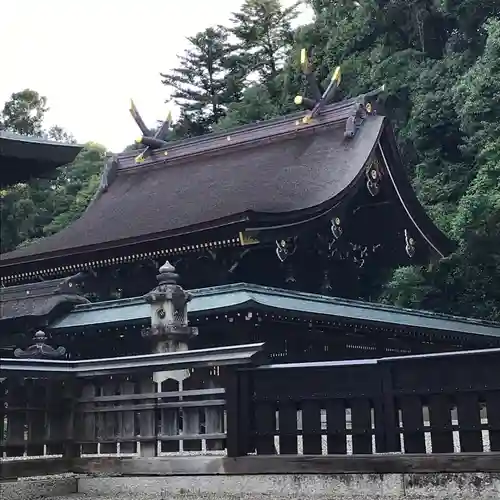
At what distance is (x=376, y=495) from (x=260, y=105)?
27.6 meters

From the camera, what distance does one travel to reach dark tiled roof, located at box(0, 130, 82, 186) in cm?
525

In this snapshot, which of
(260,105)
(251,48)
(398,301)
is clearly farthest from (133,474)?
(251,48)

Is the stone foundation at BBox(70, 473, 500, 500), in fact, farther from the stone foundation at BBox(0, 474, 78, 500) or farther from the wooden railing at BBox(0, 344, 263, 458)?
the wooden railing at BBox(0, 344, 263, 458)

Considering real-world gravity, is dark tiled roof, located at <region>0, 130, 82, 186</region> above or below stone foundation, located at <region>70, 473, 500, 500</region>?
above

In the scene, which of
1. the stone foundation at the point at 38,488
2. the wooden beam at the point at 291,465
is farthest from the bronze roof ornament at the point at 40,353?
the stone foundation at the point at 38,488

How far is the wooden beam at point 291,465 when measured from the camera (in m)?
5.43

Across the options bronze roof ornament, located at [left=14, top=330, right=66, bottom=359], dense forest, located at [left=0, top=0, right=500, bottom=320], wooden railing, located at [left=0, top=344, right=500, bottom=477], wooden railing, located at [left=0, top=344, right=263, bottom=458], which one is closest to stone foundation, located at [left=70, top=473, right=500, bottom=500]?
wooden railing, located at [left=0, top=344, right=500, bottom=477]

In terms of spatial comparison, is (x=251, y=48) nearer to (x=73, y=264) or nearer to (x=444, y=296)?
(x=444, y=296)

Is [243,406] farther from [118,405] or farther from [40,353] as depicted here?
[40,353]

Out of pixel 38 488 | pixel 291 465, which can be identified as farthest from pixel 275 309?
pixel 291 465

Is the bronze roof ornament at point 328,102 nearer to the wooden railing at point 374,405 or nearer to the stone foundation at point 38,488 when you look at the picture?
the wooden railing at point 374,405

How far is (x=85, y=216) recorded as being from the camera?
18922mm

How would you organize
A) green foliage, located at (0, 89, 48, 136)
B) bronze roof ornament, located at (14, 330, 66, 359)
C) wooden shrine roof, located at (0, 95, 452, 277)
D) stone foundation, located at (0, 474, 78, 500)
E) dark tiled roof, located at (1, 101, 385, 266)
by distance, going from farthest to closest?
green foliage, located at (0, 89, 48, 136)
dark tiled roof, located at (1, 101, 385, 266)
wooden shrine roof, located at (0, 95, 452, 277)
bronze roof ornament, located at (14, 330, 66, 359)
stone foundation, located at (0, 474, 78, 500)

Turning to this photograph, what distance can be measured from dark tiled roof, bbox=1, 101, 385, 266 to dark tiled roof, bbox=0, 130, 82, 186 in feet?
23.8
